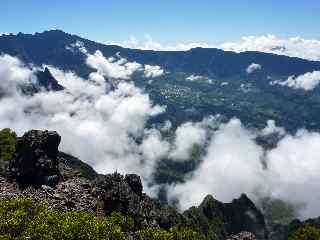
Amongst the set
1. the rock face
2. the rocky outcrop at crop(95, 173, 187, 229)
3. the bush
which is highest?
the rock face

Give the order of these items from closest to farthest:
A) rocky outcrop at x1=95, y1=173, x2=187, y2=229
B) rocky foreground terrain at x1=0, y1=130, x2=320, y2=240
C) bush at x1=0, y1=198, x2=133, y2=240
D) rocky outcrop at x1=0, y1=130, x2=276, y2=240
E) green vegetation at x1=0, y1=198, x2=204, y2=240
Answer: bush at x1=0, y1=198, x2=133, y2=240, green vegetation at x1=0, y1=198, x2=204, y2=240, rocky foreground terrain at x1=0, y1=130, x2=320, y2=240, rocky outcrop at x1=0, y1=130, x2=276, y2=240, rocky outcrop at x1=95, y1=173, x2=187, y2=229

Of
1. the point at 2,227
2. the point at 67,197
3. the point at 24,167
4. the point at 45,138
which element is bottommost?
the point at 2,227

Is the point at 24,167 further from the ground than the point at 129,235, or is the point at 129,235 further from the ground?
the point at 24,167

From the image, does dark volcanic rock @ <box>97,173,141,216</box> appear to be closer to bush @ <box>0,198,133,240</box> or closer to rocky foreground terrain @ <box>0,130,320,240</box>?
rocky foreground terrain @ <box>0,130,320,240</box>

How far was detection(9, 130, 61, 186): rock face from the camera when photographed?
156 metres

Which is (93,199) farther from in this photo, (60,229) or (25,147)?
(60,229)

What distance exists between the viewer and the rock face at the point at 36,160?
156125mm

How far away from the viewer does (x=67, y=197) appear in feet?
478

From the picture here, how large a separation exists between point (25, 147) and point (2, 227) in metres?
56.4

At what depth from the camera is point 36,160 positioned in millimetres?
159250

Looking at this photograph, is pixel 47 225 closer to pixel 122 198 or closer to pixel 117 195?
pixel 117 195

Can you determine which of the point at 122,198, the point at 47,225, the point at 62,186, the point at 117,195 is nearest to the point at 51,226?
the point at 47,225

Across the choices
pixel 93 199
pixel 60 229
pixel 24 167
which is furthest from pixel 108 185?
pixel 60 229

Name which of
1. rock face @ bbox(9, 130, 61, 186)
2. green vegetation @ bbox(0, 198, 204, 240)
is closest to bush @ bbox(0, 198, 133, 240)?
green vegetation @ bbox(0, 198, 204, 240)
